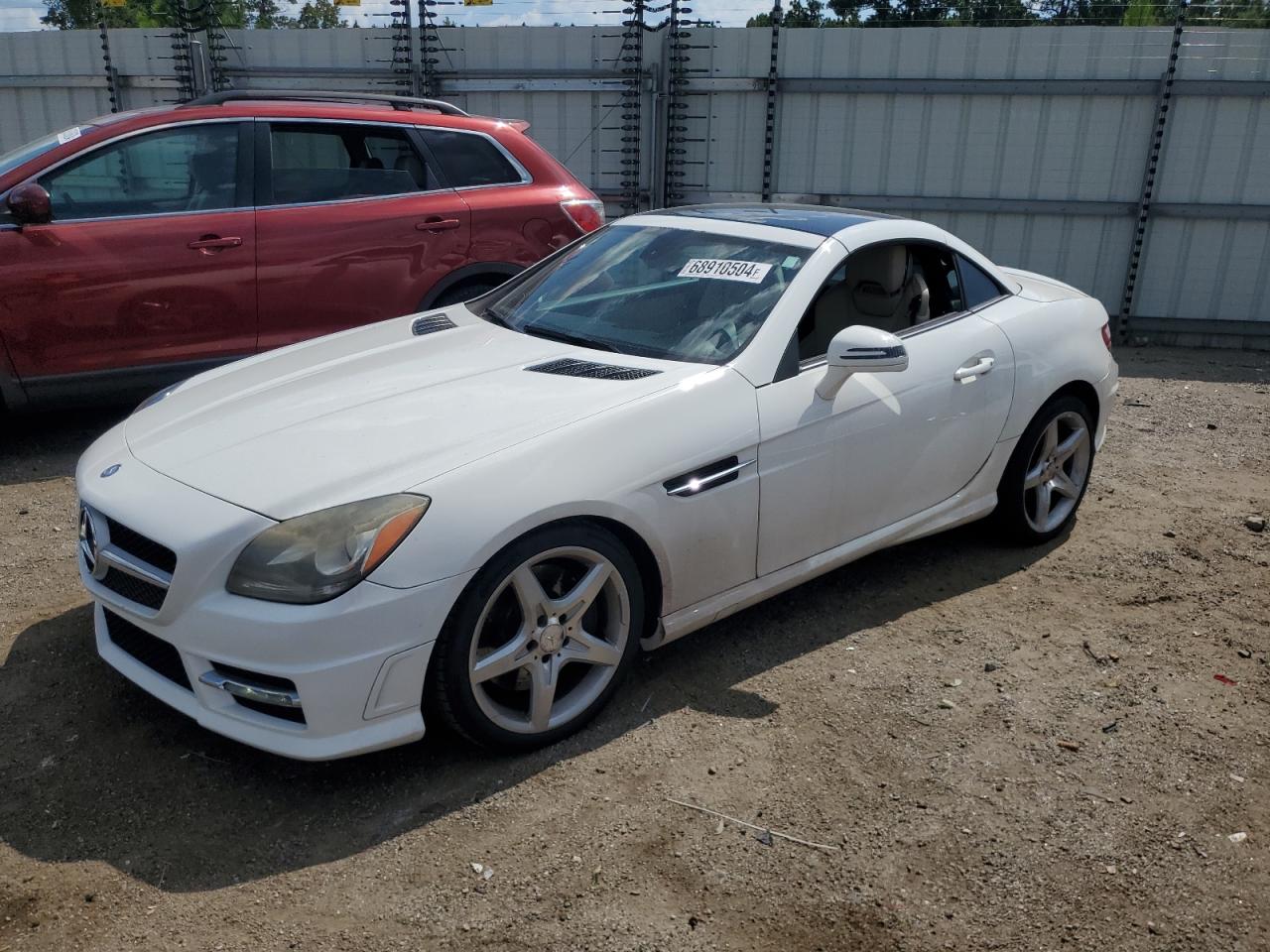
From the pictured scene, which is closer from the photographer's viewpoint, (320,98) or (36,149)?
(36,149)

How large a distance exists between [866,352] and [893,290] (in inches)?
36.8

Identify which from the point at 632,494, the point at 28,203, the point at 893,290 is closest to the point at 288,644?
the point at 632,494

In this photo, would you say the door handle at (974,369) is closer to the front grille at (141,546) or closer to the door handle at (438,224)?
the front grille at (141,546)

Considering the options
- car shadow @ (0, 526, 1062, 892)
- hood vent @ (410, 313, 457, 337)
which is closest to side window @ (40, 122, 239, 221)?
hood vent @ (410, 313, 457, 337)

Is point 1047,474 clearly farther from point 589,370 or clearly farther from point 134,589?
point 134,589

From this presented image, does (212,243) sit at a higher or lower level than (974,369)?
higher

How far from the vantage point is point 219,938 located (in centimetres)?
256

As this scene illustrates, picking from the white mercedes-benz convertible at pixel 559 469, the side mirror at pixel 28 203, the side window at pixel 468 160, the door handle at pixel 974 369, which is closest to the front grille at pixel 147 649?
the white mercedes-benz convertible at pixel 559 469

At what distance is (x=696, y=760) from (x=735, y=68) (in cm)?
824

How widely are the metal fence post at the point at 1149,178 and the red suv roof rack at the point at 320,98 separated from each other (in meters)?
6.22

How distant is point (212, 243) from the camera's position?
19.5ft

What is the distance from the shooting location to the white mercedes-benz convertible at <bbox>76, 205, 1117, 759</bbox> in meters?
2.87

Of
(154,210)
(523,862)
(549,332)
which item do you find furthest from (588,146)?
(523,862)

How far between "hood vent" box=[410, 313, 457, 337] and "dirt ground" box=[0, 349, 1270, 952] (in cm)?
159
